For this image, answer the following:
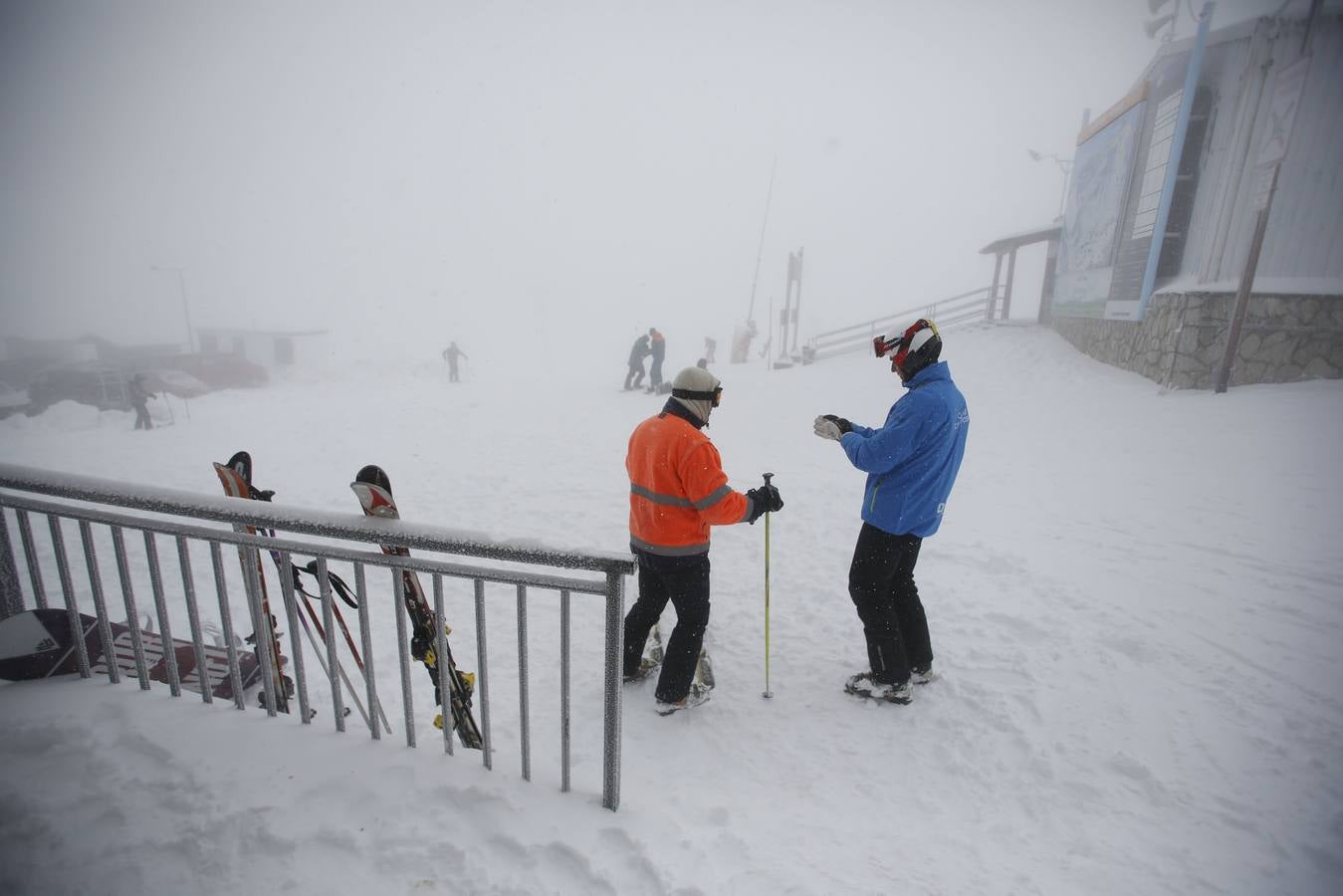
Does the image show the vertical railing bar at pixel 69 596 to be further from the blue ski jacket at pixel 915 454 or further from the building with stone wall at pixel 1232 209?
the building with stone wall at pixel 1232 209

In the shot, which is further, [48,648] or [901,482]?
[901,482]

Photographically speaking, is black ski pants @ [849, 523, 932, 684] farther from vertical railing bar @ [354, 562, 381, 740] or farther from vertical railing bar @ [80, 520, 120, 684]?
vertical railing bar @ [80, 520, 120, 684]

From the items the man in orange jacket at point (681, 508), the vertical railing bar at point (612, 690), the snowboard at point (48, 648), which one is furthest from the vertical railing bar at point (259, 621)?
the man in orange jacket at point (681, 508)

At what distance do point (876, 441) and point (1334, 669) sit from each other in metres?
3.38

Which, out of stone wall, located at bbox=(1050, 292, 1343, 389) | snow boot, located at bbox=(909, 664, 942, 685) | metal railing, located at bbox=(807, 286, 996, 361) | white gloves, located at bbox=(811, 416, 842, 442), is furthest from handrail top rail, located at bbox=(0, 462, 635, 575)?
metal railing, located at bbox=(807, 286, 996, 361)

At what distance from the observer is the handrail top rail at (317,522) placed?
2.03 m

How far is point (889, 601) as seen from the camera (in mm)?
3219

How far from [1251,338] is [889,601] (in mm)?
10638

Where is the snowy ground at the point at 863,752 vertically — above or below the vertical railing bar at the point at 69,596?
below

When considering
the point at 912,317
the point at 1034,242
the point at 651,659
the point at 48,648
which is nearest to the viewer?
the point at 48,648

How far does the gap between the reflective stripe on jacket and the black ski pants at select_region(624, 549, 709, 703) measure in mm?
91

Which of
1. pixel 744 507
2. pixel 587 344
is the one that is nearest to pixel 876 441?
pixel 744 507

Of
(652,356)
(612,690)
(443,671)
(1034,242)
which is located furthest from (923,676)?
(1034,242)

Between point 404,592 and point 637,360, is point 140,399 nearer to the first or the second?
point 637,360
